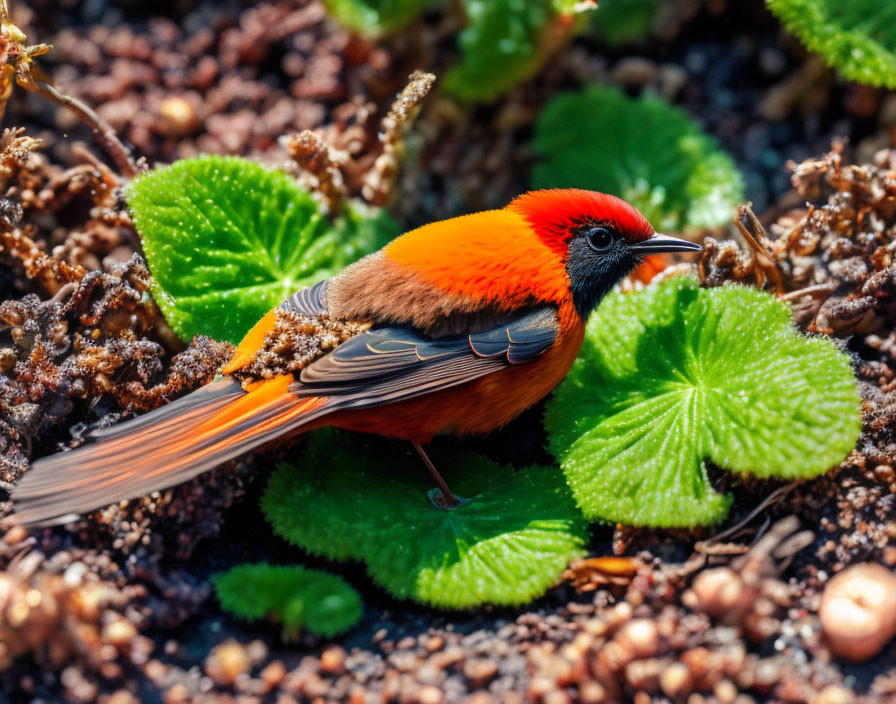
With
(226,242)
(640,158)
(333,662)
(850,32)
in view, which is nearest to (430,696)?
(333,662)

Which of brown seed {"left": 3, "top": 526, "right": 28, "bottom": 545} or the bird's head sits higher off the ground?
the bird's head

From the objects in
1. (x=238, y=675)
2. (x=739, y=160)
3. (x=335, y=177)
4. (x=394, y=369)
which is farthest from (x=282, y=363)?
(x=739, y=160)

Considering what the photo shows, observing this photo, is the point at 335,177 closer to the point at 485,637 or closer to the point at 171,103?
the point at 171,103

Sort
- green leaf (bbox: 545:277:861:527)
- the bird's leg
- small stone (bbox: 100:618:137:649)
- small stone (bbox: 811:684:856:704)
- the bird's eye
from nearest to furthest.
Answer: small stone (bbox: 811:684:856:704)
small stone (bbox: 100:618:137:649)
green leaf (bbox: 545:277:861:527)
the bird's leg
the bird's eye

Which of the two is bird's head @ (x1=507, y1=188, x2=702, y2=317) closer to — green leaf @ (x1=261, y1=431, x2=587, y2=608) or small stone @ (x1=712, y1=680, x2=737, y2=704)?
green leaf @ (x1=261, y1=431, x2=587, y2=608)

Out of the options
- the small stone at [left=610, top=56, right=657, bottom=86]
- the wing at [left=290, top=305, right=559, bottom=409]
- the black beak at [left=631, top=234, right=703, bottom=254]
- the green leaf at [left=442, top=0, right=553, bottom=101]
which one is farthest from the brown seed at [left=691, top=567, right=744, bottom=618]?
the small stone at [left=610, top=56, right=657, bottom=86]

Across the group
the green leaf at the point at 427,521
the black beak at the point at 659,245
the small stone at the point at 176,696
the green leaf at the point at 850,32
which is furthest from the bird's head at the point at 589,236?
the small stone at the point at 176,696
